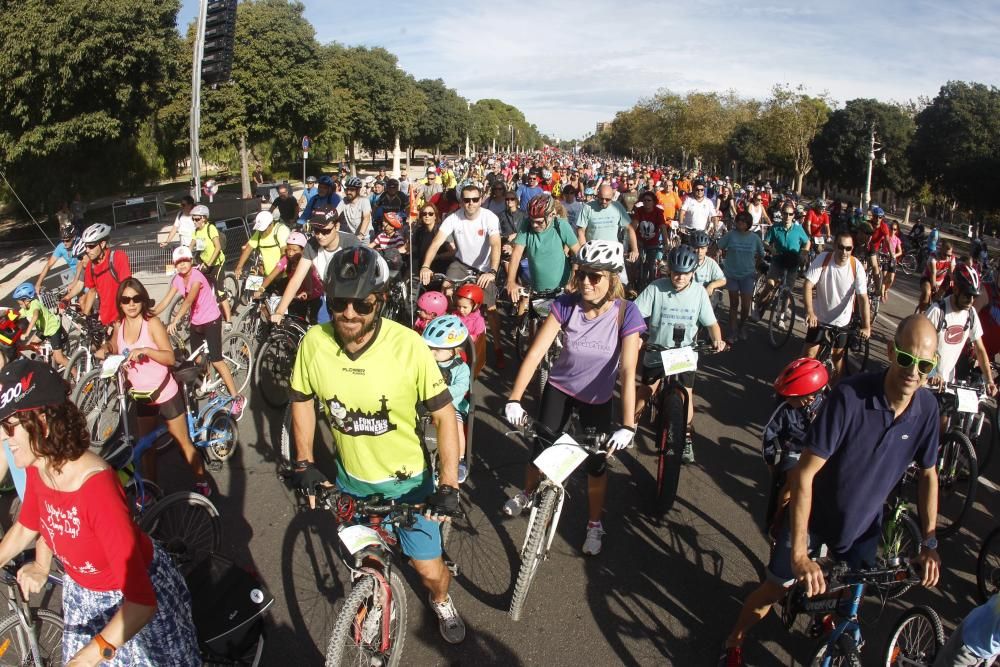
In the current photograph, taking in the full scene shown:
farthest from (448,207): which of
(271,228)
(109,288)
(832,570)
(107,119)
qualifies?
(107,119)

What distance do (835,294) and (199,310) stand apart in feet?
21.0

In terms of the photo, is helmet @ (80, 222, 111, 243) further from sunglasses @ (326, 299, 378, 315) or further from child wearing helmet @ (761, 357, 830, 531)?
child wearing helmet @ (761, 357, 830, 531)

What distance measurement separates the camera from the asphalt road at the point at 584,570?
3.85 m

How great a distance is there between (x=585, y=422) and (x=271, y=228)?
20.6 ft

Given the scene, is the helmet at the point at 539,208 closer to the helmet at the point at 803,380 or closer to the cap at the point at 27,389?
the helmet at the point at 803,380

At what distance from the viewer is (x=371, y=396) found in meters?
2.99

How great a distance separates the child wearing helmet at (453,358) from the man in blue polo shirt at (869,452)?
2.30 metres

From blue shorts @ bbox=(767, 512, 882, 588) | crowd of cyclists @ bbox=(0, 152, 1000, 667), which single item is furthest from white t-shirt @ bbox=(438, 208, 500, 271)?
blue shorts @ bbox=(767, 512, 882, 588)

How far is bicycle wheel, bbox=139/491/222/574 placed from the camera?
3.79 meters

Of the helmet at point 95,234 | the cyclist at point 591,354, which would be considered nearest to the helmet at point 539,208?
the cyclist at point 591,354

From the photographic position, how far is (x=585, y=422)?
4473mm

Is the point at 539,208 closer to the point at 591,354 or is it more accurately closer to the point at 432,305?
the point at 432,305

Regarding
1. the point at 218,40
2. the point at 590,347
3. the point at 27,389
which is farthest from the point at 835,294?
the point at 218,40

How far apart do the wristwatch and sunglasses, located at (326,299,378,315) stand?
1.42 meters
